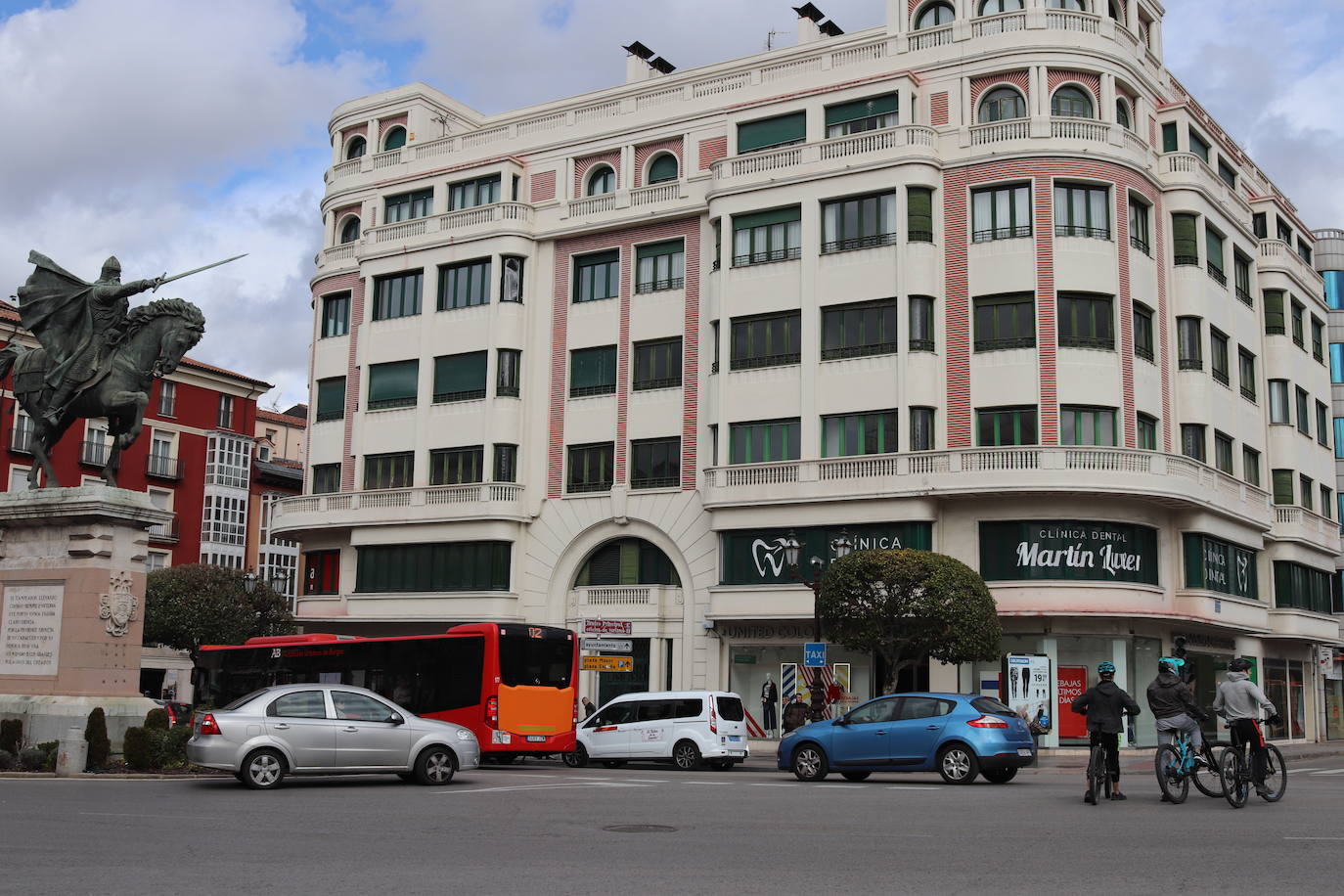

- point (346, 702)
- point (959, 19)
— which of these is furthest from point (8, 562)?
point (959, 19)

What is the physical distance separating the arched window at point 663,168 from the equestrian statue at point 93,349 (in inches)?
987

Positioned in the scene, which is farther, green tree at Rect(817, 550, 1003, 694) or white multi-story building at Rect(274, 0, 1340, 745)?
white multi-story building at Rect(274, 0, 1340, 745)

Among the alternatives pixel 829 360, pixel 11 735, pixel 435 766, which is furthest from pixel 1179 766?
pixel 829 360

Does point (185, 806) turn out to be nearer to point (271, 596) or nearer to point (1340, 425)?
point (271, 596)

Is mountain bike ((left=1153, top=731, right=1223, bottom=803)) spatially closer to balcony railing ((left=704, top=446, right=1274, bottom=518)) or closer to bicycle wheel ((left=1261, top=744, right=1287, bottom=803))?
bicycle wheel ((left=1261, top=744, right=1287, bottom=803))

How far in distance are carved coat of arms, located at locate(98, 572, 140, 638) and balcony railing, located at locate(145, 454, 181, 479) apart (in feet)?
152

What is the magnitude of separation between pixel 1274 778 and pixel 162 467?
59.0 metres

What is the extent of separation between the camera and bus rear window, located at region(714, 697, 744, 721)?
28109mm

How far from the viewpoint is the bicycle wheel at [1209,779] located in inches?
671

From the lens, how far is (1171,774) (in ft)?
55.8

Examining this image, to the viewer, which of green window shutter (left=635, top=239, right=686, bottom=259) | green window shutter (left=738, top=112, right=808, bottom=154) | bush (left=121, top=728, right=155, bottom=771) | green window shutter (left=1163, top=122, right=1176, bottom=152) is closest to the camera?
bush (left=121, top=728, right=155, bottom=771)

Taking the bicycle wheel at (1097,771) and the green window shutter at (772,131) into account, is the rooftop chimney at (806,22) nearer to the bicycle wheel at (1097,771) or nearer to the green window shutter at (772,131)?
the green window shutter at (772,131)

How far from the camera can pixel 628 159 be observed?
46656 millimetres

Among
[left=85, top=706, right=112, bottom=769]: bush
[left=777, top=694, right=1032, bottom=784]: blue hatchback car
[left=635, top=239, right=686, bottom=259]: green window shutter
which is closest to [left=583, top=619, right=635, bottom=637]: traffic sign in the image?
[left=777, top=694, right=1032, bottom=784]: blue hatchback car
